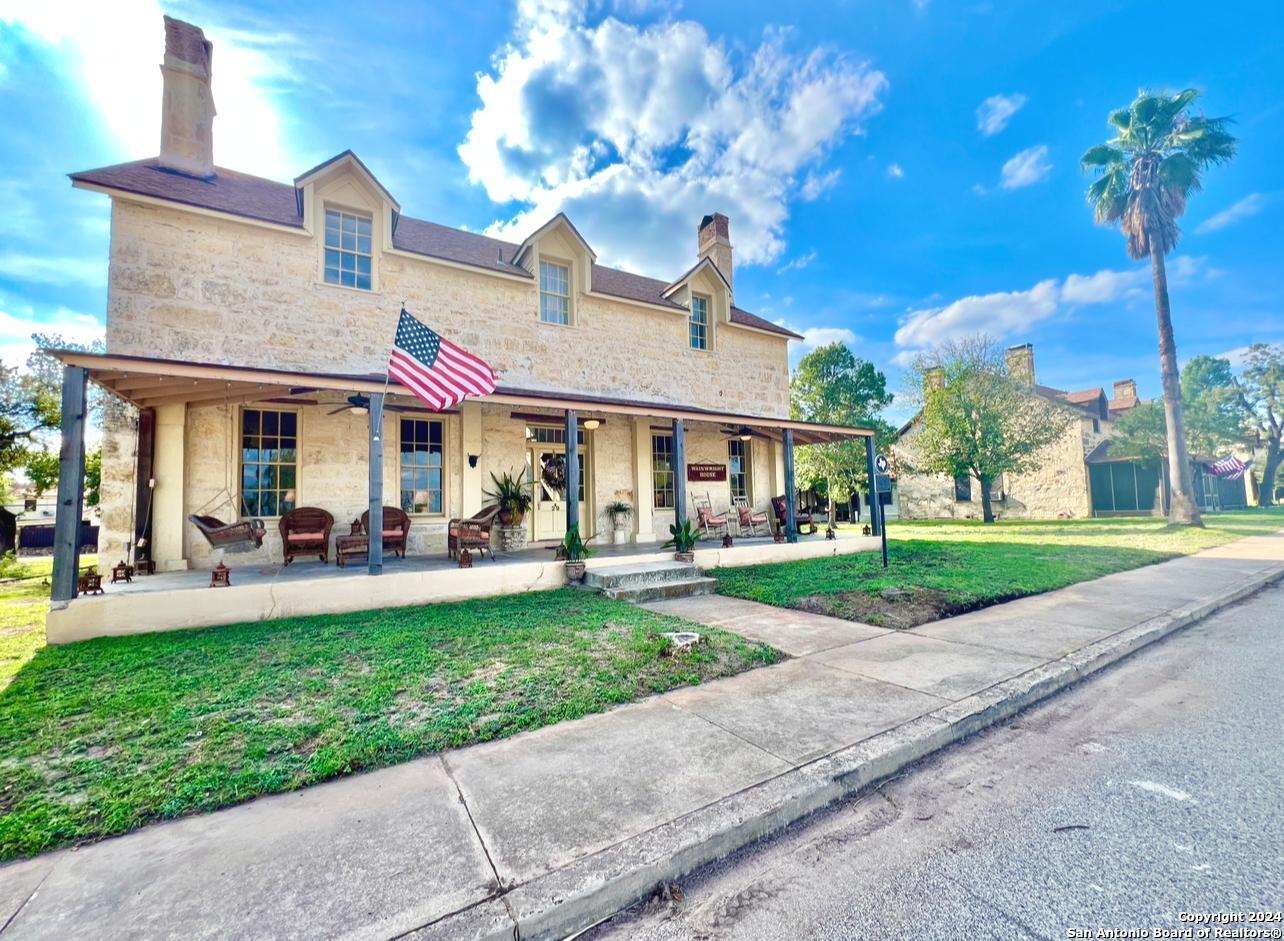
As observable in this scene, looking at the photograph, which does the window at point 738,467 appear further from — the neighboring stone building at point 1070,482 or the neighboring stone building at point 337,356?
the neighboring stone building at point 1070,482

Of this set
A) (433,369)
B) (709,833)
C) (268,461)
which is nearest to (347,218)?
(268,461)

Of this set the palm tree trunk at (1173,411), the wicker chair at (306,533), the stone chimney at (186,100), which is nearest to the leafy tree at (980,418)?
the palm tree trunk at (1173,411)

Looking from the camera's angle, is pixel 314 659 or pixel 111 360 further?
pixel 111 360

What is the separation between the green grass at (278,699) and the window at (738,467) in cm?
871

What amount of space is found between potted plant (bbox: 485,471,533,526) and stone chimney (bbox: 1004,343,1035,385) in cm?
2260

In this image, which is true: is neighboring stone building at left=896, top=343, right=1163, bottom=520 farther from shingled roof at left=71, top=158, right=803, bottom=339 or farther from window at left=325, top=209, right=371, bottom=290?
window at left=325, top=209, right=371, bottom=290

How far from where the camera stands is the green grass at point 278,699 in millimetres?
2717

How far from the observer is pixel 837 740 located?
317 centimetres

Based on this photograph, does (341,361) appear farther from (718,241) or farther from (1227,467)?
(1227,467)

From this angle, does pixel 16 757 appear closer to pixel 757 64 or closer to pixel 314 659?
pixel 314 659

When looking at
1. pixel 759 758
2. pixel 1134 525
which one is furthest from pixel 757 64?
pixel 1134 525

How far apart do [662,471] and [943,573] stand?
267 inches

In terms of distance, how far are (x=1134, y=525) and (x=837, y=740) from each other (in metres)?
24.0

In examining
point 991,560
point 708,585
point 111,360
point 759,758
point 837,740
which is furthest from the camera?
point 991,560
